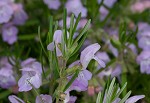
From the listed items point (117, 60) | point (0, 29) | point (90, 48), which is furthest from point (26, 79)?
point (0, 29)

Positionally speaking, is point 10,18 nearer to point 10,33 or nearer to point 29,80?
point 10,33

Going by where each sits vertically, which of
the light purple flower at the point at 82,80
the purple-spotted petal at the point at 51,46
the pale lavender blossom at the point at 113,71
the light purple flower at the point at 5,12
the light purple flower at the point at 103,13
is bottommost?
the pale lavender blossom at the point at 113,71

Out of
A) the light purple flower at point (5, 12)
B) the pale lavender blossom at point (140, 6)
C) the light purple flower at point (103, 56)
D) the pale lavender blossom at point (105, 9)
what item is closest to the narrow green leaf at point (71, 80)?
the light purple flower at point (103, 56)

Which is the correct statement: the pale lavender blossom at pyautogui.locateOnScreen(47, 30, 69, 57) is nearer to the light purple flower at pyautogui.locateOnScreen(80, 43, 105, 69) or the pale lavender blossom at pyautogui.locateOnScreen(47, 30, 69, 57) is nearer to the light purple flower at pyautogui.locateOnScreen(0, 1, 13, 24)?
the light purple flower at pyautogui.locateOnScreen(80, 43, 105, 69)

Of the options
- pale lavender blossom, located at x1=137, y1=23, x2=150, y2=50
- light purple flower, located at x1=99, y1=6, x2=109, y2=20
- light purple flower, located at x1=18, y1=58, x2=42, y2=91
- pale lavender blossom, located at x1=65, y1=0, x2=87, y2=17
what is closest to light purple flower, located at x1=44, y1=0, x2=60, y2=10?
pale lavender blossom, located at x1=65, y1=0, x2=87, y2=17

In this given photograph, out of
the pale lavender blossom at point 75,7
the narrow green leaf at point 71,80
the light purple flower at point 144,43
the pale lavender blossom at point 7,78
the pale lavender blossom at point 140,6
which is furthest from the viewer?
the pale lavender blossom at point 140,6

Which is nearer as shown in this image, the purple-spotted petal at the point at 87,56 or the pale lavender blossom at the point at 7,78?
the purple-spotted petal at the point at 87,56

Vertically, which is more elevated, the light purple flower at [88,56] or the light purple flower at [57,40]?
the light purple flower at [57,40]

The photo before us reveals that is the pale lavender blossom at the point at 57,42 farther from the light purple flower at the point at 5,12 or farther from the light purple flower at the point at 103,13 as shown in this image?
the light purple flower at the point at 103,13
